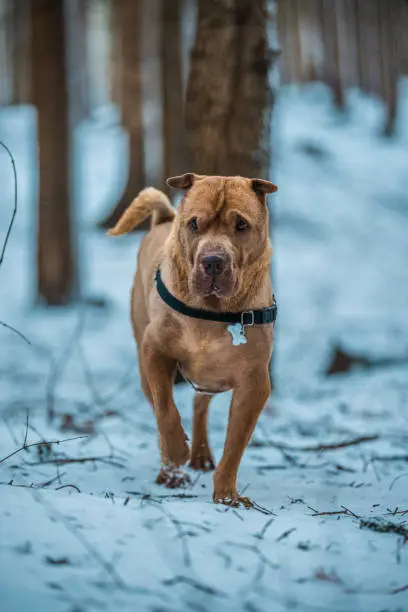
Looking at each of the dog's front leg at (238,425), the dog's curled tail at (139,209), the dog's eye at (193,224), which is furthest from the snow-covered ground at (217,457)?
the dog's curled tail at (139,209)

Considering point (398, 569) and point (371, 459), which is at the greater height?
point (398, 569)

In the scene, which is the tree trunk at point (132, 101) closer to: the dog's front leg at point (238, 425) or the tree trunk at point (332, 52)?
the dog's front leg at point (238, 425)

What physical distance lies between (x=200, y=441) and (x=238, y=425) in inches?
39.2

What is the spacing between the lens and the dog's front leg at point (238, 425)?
3.53 meters

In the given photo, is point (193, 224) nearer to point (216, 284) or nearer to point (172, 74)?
point (216, 284)

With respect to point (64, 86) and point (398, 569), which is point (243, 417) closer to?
point (398, 569)

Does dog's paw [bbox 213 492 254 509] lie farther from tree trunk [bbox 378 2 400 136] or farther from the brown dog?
tree trunk [bbox 378 2 400 136]

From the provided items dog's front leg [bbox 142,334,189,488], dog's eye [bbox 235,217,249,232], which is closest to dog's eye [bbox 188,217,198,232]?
dog's eye [bbox 235,217,249,232]

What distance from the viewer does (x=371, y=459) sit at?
4.69m

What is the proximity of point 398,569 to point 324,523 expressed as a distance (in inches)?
17.6

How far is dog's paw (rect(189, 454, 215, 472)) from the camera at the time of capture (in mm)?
4430

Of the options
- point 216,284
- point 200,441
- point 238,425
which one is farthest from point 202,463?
point 216,284

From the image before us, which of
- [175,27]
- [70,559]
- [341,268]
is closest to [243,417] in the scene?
[70,559]

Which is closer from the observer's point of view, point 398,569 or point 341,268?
point 398,569
